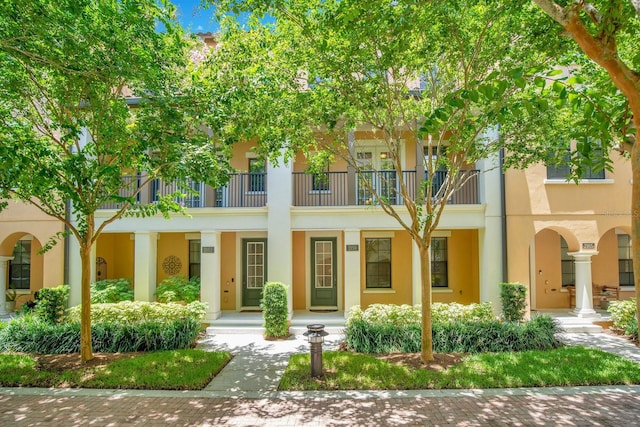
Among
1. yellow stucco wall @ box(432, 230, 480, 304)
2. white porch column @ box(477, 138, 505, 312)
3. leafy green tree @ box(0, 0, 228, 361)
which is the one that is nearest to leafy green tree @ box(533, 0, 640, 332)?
leafy green tree @ box(0, 0, 228, 361)

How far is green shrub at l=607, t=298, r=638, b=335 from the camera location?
971 cm

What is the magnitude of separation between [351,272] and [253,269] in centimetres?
378

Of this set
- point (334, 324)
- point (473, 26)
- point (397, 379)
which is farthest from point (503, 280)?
point (473, 26)

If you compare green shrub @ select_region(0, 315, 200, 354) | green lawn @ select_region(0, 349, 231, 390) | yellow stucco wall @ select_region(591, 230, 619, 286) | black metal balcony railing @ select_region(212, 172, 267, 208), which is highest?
black metal balcony railing @ select_region(212, 172, 267, 208)

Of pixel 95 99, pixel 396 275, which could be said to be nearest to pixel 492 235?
pixel 396 275

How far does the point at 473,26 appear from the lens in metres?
6.94

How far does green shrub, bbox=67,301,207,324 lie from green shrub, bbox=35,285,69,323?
428 mm

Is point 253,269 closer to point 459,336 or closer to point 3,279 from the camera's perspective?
point 459,336

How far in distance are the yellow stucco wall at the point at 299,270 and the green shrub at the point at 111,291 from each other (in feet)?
17.0

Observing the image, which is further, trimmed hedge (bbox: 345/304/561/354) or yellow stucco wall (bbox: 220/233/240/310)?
yellow stucco wall (bbox: 220/233/240/310)

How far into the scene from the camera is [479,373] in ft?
22.7

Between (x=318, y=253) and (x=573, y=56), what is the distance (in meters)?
8.88

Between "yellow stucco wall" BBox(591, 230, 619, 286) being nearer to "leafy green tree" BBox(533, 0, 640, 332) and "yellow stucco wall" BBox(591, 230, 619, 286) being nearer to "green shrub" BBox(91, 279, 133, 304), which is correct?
"leafy green tree" BBox(533, 0, 640, 332)

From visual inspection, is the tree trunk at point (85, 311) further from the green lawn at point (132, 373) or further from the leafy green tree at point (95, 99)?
the green lawn at point (132, 373)
